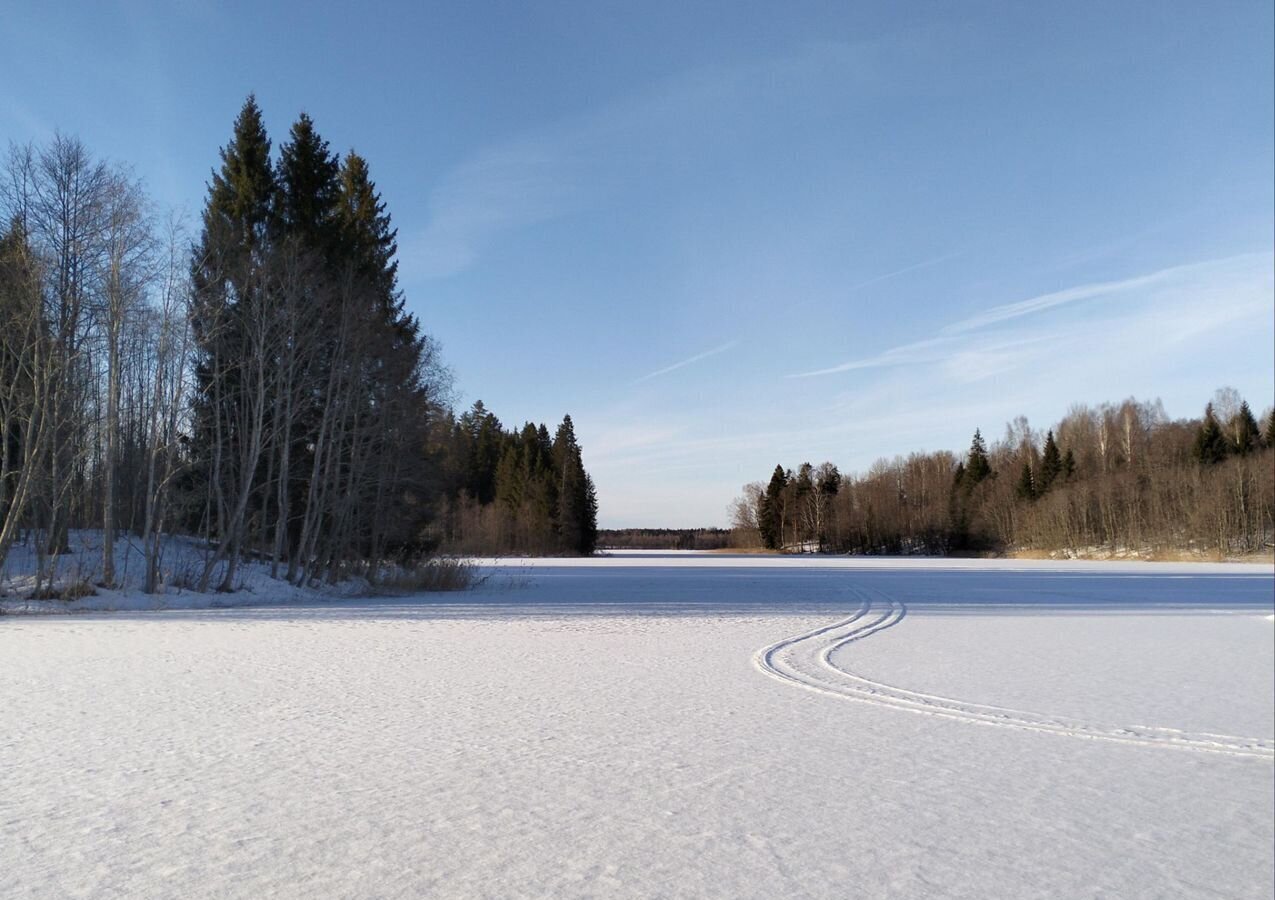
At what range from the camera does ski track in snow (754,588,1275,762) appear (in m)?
6.51

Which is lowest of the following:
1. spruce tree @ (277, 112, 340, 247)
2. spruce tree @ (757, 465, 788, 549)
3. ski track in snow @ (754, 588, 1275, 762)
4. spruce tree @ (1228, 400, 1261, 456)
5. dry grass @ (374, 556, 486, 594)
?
ski track in snow @ (754, 588, 1275, 762)

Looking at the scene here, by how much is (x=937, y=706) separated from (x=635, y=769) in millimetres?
3699

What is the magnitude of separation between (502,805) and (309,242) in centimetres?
2348

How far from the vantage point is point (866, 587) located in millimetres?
28016

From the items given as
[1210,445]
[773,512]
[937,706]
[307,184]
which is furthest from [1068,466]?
[937,706]

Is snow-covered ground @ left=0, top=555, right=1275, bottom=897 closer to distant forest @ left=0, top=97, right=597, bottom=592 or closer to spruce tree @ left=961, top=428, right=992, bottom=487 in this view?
distant forest @ left=0, top=97, right=597, bottom=592

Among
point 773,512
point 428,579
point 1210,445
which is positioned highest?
point 1210,445

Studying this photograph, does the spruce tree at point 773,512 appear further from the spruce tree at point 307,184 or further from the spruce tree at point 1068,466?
the spruce tree at point 307,184

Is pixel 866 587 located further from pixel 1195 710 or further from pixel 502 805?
pixel 502 805

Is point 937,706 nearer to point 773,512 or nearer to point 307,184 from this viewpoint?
point 307,184

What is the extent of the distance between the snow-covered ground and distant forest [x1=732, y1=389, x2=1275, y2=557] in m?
52.5

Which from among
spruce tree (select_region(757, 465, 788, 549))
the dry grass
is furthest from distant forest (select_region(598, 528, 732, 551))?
the dry grass

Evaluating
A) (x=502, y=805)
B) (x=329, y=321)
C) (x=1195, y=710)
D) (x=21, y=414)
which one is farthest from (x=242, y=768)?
(x=329, y=321)

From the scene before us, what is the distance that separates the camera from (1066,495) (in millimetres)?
66125
